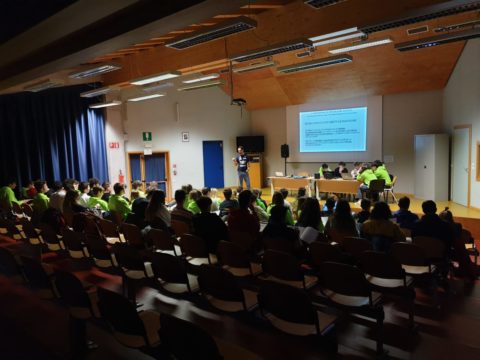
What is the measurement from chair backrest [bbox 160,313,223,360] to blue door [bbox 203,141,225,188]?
10.5 m

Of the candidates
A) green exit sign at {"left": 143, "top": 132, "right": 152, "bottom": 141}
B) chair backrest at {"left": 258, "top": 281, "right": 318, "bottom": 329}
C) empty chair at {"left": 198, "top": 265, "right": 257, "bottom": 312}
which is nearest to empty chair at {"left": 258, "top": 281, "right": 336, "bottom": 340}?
chair backrest at {"left": 258, "top": 281, "right": 318, "bottom": 329}

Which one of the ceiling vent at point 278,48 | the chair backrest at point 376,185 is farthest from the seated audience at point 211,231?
the chair backrest at point 376,185

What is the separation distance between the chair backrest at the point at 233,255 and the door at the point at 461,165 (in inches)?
286

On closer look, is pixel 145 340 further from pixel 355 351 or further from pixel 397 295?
pixel 397 295

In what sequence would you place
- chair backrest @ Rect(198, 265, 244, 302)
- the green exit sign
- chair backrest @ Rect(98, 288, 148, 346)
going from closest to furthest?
chair backrest @ Rect(98, 288, 148, 346)
chair backrest @ Rect(198, 265, 244, 302)
the green exit sign

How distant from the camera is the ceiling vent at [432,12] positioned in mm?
3779

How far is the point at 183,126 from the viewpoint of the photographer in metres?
11.9

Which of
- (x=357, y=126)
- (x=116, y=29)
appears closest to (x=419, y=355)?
(x=116, y=29)

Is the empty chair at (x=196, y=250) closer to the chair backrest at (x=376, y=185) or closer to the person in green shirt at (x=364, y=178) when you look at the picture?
the chair backrest at (x=376, y=185)

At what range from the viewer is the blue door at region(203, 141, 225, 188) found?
12547 mm

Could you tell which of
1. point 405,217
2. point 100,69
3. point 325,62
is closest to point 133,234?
point 100,69

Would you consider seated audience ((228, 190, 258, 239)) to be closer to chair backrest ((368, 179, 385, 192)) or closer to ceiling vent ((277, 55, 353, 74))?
ceiling vent ((277, 55, 353, 74))

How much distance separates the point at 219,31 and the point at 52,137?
22.4 feet

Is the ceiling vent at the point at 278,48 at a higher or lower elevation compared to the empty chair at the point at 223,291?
higher
